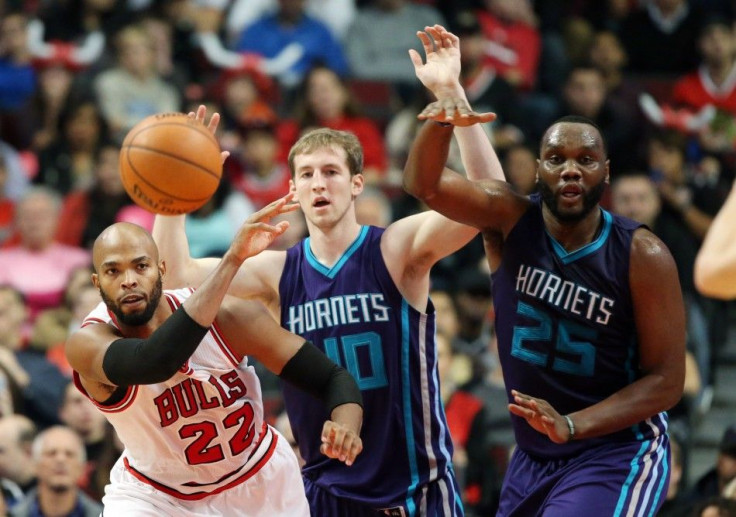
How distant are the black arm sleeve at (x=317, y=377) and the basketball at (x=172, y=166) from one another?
92cm

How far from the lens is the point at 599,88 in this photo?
38.5 ft

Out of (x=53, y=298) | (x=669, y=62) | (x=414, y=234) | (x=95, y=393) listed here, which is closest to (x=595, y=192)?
(x=414, y=234)

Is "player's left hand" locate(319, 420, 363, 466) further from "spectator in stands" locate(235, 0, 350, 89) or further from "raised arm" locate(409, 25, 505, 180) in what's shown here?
"spectator in stands" locate(235, 0, 350, 89)

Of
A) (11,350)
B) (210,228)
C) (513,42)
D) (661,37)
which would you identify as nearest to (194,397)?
(11,350)

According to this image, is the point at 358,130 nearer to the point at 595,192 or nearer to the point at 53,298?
the point at 53,298

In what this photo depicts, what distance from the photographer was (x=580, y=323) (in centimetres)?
512

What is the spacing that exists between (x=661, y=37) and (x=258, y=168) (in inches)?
189

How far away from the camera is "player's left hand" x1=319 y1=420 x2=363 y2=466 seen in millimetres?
4766

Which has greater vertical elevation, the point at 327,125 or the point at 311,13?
the point at 311,13

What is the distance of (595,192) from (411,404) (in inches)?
50.5

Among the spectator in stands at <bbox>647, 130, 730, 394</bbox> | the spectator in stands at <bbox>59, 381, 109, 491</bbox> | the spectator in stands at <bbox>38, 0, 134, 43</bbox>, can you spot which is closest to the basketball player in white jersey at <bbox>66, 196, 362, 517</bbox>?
the spectator in stands at <bbox>59, 381, 109, 491</bbox>

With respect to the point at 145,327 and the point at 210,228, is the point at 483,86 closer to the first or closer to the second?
the point at 210,228

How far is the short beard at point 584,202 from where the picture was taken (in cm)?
509

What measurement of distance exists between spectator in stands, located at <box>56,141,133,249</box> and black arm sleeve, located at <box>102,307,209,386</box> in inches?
229
